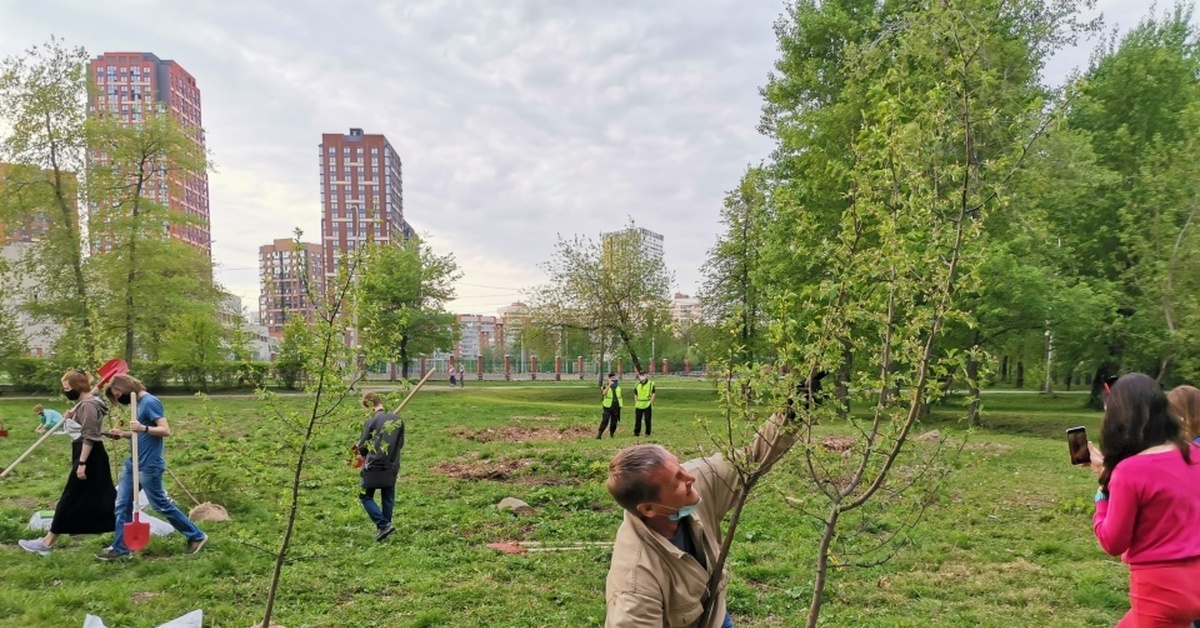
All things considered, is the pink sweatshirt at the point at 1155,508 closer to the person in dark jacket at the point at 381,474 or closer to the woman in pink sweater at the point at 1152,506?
the woman in pink sweater at the point at 1152,506

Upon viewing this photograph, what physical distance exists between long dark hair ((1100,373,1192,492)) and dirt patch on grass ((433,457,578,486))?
808cm

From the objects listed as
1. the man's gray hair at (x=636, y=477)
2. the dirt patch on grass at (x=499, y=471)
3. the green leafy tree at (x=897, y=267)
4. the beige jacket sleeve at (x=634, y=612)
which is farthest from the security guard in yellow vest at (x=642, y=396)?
the beige jacket sleeve at (x=634, y=612)

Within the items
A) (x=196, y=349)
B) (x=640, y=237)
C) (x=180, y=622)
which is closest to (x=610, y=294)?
(x=640, y=237)

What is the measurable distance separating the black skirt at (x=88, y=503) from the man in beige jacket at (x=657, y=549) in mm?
6625

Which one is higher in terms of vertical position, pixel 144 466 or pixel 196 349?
pixel 196 349

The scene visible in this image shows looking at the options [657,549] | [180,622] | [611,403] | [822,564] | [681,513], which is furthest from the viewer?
[611,403]

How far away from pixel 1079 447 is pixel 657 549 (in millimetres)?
2548

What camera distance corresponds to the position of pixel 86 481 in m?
6.38

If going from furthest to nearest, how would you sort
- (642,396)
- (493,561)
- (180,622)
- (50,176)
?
(50,176) → (642,396) → (493,561) → (180,622)

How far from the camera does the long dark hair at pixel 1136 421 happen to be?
8.72 ft

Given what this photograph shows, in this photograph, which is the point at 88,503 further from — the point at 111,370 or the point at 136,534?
the point at 111,370

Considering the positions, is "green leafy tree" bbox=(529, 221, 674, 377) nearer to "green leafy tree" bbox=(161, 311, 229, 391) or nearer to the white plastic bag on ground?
"green leafy tree" bbox=(161, 311, 229, 391)

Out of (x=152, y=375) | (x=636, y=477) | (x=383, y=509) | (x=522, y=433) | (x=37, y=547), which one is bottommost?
(x=522, y=433)

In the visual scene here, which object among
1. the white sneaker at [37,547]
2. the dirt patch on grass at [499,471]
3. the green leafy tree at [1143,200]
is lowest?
the dirt patch on grass at [499,471]
